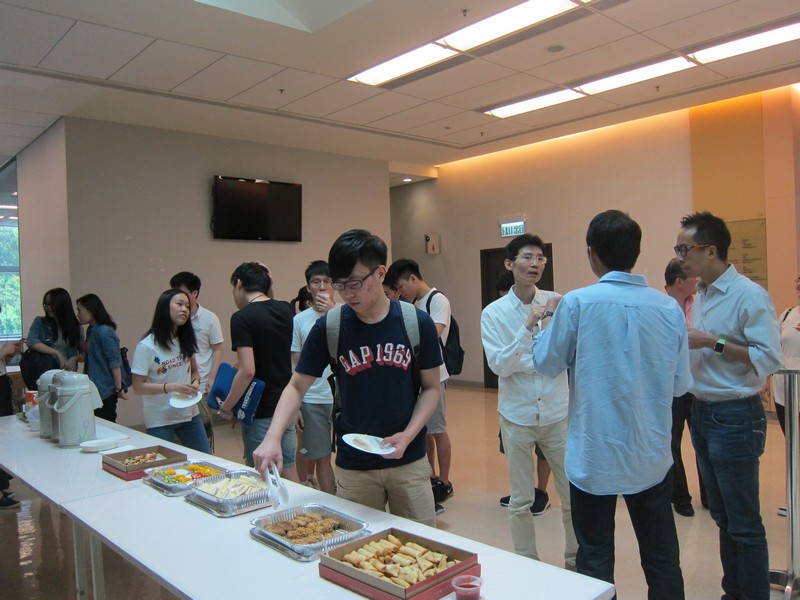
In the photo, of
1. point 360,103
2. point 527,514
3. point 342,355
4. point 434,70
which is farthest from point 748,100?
point 342,355

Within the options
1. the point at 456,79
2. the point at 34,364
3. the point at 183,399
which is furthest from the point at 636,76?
the point at 34,364

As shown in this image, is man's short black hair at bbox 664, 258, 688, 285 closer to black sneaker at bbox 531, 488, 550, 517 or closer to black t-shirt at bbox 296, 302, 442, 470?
black sneaker at bbox 531, 488, 550, 517

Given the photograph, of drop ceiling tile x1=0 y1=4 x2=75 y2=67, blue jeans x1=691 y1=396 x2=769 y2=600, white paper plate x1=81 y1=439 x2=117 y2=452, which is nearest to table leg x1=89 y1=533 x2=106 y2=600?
white paper plate x1=81 y1=439 x2=117 y2=452

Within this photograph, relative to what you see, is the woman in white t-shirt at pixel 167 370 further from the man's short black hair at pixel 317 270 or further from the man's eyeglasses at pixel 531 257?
the man's eyeglasses at pixel 531 257

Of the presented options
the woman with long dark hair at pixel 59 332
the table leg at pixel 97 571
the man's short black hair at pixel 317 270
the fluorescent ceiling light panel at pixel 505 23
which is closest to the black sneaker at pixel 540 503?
the man's short black hair at pixel 317 270

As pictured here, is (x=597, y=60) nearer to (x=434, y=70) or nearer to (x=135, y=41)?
(x=434, y=70)

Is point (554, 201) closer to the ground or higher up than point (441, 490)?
higher up

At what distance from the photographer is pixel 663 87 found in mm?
6023

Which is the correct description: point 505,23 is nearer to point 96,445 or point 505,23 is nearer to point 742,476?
point 742,476

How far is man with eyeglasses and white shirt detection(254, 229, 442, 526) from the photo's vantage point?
1979mm

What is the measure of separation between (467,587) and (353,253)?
0.98 meters

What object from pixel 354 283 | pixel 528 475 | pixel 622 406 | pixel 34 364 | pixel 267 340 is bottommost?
pixel 528 475

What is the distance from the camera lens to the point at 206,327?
419 centimetres

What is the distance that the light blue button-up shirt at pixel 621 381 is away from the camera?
184 cm
